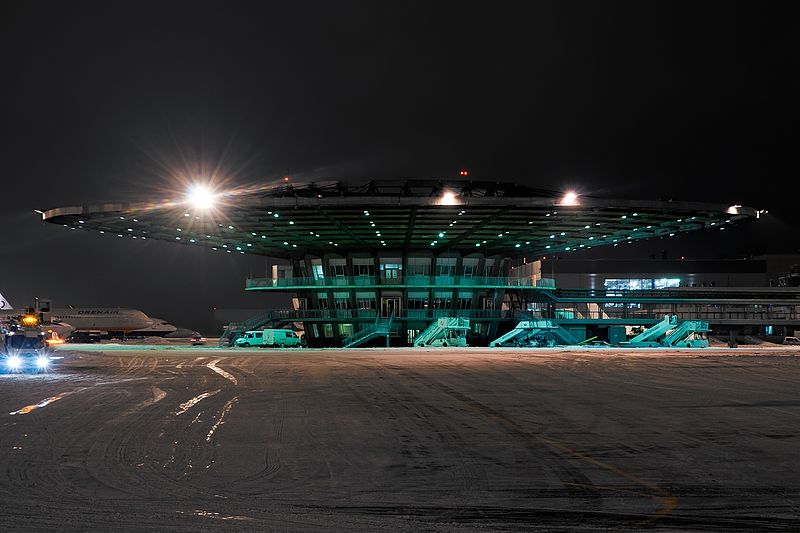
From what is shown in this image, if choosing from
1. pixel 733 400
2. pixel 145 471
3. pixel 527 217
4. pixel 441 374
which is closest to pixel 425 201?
pixel 527 217

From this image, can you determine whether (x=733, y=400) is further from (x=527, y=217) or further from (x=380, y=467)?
(x=527, y=217)

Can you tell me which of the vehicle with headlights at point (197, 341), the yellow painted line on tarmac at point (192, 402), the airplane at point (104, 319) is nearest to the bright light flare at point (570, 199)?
the yellow painted line on tarmac at point (192, 402)

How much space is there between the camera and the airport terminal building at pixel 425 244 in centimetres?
6100

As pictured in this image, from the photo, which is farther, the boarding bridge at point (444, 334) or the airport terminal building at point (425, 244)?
the boarding bridge at point (444, 334)

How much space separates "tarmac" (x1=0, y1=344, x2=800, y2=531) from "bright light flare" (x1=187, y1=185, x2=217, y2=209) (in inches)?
1290

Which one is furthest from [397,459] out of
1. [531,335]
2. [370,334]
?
[531,335]

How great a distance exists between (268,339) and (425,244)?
22.2m

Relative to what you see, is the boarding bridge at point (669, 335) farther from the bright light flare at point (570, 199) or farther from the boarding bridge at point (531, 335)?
the bright light flare at point (570, 199)

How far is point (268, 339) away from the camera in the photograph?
231 ft

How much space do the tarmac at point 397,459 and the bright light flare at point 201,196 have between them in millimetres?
32777

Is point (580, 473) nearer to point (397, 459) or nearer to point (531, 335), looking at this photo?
point (397, 459)

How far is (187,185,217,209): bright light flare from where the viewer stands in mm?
56656

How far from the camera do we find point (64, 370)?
34219 millimetres

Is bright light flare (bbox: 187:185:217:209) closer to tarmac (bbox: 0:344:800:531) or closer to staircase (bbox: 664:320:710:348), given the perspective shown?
tarmac (bbox: 0:344:800:531)
